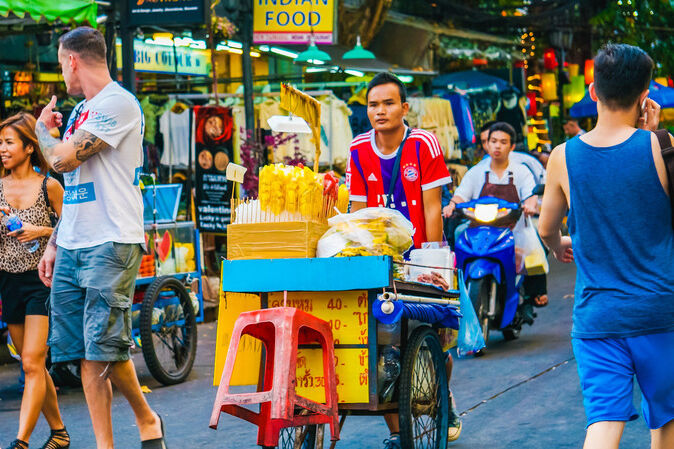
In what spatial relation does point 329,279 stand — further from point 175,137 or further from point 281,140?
point 175,137

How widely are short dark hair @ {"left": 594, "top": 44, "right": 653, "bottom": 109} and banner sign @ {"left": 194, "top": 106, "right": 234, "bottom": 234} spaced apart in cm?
882

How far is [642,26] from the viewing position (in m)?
24.1

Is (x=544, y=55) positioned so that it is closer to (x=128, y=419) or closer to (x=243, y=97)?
(x=243, y=97)

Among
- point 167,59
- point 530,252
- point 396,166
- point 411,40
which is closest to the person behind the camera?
point 396,166

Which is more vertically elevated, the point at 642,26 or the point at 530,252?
the point at 642,26

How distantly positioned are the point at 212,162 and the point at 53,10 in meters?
3.84

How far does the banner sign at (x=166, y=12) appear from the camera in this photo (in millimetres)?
10344

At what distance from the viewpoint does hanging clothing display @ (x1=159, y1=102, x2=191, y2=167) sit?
42.8 ft

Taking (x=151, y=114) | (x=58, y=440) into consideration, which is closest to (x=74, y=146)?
(x=58, y=440)

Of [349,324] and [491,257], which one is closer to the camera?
[349,324]

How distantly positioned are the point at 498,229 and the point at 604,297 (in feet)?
18.7

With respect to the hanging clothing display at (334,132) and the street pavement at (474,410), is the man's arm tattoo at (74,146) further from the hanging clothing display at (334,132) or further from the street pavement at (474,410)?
the hanging clothing display at (334,132)

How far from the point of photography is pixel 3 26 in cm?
1082

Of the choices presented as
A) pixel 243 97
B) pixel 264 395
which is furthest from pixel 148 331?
pixel 243 97
